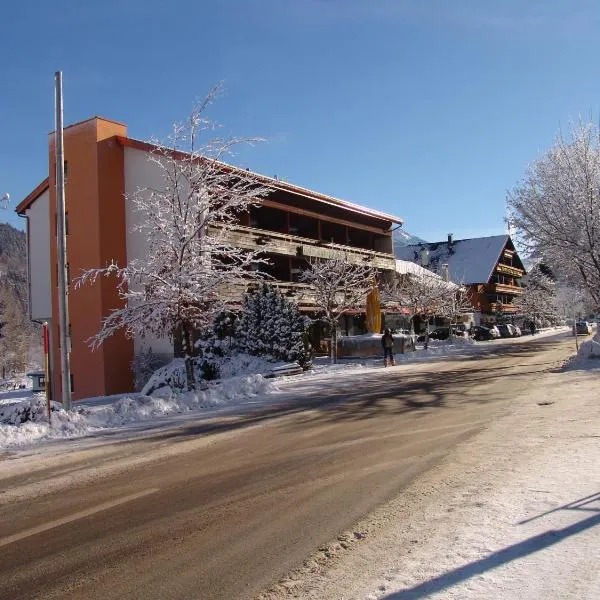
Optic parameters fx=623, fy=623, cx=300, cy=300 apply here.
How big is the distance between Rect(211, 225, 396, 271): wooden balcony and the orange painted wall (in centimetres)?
560

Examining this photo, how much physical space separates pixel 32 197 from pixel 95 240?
8321mm

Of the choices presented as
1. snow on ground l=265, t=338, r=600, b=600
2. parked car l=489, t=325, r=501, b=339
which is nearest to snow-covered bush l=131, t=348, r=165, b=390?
snow on ground l=265, t=338, r=600, b=600

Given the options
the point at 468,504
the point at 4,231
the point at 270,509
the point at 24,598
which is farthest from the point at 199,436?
the point at 4,231

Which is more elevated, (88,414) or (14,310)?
(14,310)

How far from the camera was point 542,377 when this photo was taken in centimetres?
1812

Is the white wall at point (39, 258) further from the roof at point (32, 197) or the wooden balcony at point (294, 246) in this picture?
the wooden balcony at point (294, 246)

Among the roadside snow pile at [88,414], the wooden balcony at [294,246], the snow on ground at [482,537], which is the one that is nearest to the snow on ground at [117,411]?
the roadside snow pile at [88,414]

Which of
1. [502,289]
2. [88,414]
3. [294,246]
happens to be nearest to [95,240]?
[294,246]

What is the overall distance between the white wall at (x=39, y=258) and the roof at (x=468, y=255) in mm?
48892

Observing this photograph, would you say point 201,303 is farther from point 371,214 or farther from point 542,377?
point 371,214

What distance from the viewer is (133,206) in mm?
28906

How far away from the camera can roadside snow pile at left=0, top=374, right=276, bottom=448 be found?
10844mm

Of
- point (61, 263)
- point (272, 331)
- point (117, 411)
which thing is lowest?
point (117, 411)

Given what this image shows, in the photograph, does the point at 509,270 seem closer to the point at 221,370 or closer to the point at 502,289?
the point at 502,289
